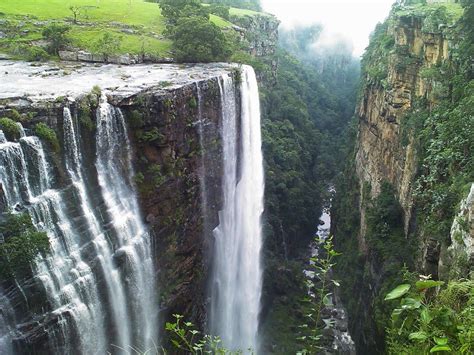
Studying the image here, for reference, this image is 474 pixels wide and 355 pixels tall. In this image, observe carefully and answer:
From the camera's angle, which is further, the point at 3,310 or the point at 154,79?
the point at 154,79

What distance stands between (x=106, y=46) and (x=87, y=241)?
13106mm

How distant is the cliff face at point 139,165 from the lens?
47.5 feet

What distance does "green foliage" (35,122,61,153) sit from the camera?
1502cm

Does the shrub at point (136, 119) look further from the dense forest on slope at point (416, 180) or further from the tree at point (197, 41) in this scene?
the dense forest on slope at point (416, 180)

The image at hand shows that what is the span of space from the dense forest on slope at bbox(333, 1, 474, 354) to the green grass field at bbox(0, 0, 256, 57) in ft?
47.9

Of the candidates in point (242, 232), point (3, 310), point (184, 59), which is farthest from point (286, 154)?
point (3, 310)

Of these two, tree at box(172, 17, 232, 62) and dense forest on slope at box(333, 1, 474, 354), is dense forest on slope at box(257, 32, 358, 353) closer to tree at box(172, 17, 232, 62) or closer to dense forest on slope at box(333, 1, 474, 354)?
dense forest on slope at box(333, 1, 474, 354)

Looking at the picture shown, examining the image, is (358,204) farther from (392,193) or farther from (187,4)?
(187,4)

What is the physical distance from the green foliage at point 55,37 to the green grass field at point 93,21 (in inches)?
21.0

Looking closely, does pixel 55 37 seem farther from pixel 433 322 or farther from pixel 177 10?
pixel 433 322

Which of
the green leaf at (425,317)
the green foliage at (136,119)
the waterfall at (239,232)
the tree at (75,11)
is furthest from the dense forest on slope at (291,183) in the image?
the tree at (75,11)

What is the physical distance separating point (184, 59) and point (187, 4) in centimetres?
802

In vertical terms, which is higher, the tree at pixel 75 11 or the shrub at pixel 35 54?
the tree at pixel 75 11

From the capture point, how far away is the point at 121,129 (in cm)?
1803
